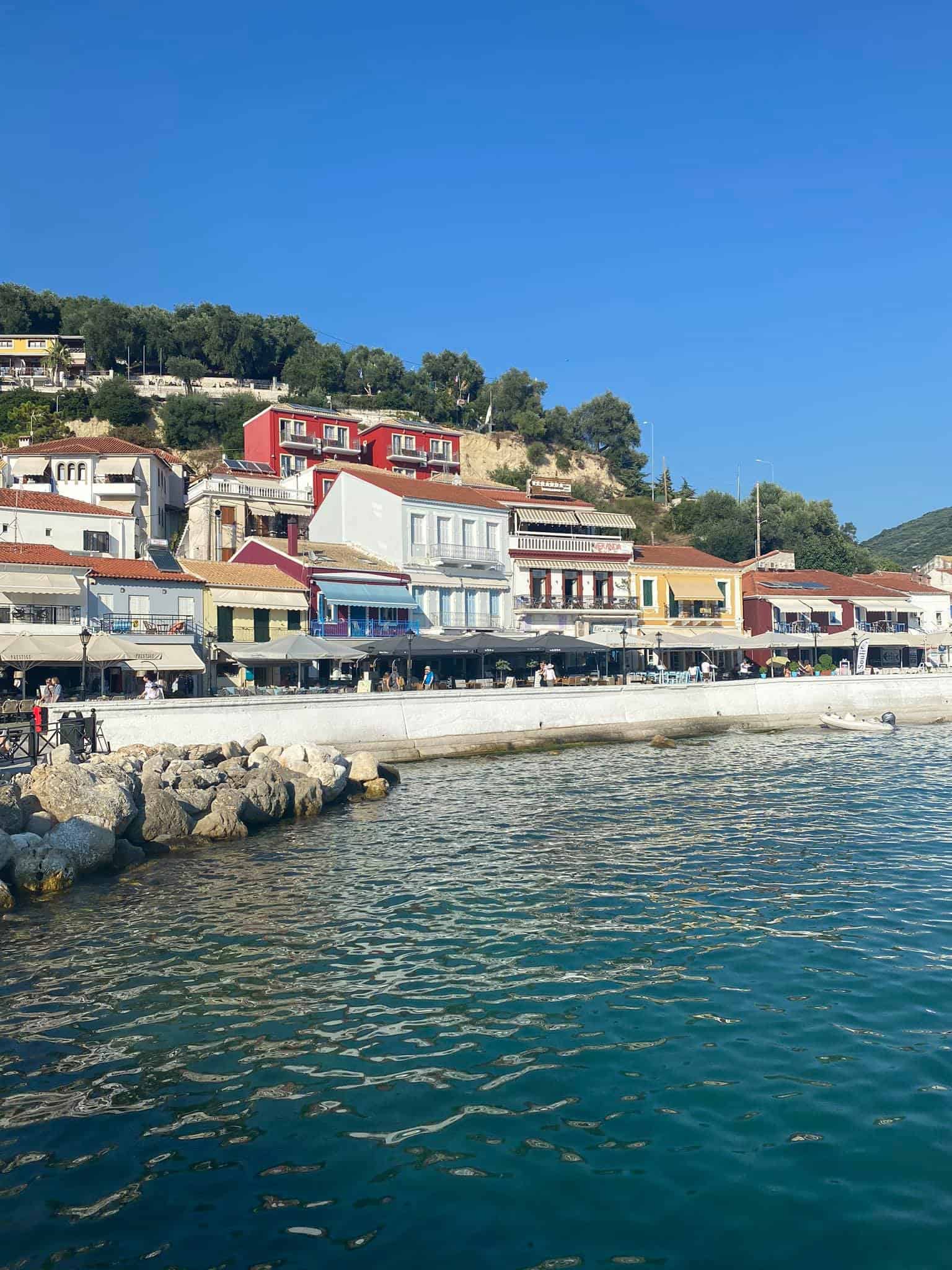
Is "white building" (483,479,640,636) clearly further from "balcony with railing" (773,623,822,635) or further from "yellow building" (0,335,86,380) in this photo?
"yellow building" (0,335,86,380)

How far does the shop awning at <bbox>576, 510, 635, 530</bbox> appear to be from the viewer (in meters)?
58.9

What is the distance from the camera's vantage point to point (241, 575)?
44.0 m

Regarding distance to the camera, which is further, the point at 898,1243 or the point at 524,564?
the point at 524,564

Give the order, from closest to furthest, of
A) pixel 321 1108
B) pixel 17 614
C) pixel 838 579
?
pixel 321 1108
pixel 17 614
pixel 838 579

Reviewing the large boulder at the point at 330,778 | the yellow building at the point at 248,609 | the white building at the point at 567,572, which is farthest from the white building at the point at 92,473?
the large boulder at the point at 330,778

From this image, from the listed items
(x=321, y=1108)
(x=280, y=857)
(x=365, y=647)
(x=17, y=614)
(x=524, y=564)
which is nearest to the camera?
(x=321, y=1108)

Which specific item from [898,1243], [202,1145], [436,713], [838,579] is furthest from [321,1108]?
[838,579]

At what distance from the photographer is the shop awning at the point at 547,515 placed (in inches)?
2246

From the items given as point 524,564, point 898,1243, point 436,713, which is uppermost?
point 524,564

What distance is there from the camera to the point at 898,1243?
6930 millimetres

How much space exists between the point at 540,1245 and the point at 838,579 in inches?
2703

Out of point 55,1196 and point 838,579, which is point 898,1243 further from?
point 838,579

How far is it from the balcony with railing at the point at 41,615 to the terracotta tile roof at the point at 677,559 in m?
33.9

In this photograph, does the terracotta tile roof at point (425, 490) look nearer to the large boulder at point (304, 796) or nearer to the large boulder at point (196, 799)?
the large boulder at point (304, 796)
